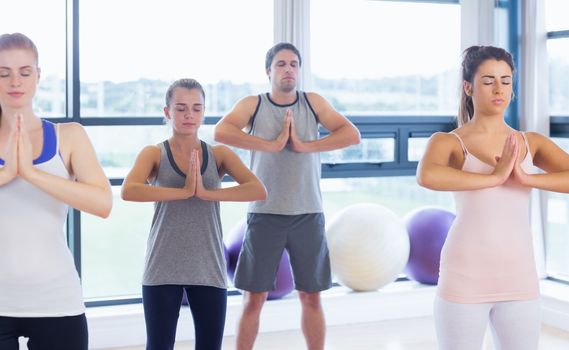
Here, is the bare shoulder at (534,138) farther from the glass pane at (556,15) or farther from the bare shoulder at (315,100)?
the glass pane at (556,15)

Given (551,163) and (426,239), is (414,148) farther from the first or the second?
(551,163)

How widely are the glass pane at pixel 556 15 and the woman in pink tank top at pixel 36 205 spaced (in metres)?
3.96

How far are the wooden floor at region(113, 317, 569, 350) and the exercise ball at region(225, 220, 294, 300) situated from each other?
0.25 metres

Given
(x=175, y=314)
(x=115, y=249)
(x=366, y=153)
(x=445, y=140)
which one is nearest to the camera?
(x=445, y=140)

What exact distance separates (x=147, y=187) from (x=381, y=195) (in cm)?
287

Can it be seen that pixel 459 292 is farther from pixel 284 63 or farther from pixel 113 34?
pixel 113 34

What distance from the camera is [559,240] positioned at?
5270 millimetres

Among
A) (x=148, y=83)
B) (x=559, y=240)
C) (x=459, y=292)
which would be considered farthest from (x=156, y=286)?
(x=559, y=240)

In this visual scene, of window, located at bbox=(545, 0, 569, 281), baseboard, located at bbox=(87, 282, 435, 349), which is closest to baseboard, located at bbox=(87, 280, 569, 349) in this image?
baseboard, located at bbox=(87, 282, 435, 349)

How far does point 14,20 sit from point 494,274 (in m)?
3.26

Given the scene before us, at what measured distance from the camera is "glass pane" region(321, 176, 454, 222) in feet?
17.4

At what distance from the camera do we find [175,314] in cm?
277

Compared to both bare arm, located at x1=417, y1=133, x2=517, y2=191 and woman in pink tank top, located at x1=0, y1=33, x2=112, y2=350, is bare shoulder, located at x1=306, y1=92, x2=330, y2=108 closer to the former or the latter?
bare arm, located at x1=417, y1=133, x2=517, y2=191

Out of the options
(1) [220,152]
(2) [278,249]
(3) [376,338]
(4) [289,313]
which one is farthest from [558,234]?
(1) [220,152]
